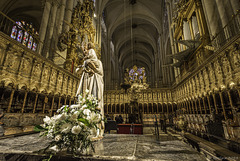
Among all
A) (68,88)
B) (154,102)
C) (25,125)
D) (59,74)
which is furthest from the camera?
(154,102)

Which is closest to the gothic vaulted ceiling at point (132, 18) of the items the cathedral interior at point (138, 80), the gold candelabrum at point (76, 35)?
the cathedral interior at point (138, 80)

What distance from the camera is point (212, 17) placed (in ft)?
22.4

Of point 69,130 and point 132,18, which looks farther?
point 132,18

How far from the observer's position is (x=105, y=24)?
2075 cm

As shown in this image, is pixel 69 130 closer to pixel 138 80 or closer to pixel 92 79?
pixel 92 79

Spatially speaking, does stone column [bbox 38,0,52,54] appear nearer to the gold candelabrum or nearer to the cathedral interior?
the cathedral interior

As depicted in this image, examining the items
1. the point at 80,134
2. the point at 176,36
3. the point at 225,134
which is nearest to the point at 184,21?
the point at 176,36

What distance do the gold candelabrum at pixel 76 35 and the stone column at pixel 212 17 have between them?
28.7 ft

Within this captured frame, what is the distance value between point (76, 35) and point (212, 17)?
9.46 m

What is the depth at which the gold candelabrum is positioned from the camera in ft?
29.2

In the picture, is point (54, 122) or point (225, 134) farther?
point (225, 134)

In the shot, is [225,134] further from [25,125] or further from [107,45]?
[107,45]

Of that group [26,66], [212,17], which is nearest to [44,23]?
[26,66]

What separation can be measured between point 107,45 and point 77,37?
10944mm
